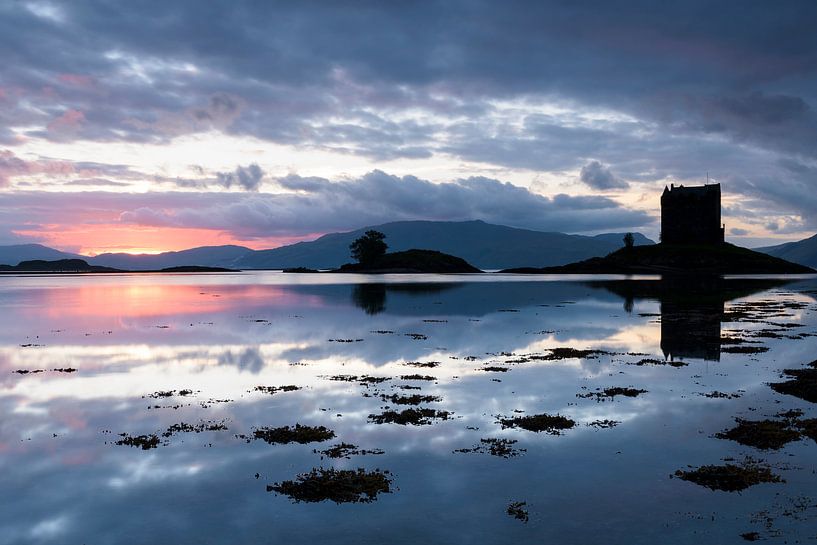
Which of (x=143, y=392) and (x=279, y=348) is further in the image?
(x=279, y=348)

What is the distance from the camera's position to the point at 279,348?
4725 cm

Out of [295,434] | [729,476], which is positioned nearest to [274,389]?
[295,434]

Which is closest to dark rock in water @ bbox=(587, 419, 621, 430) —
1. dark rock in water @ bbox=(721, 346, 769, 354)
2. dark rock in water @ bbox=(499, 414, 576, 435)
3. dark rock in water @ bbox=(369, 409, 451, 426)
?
dark rock in water @ bbox=(499, 414, 576, 435)

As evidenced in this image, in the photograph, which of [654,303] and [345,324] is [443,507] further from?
[654,303]

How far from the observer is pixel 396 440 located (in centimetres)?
2284

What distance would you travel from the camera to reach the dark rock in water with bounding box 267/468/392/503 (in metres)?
17.1

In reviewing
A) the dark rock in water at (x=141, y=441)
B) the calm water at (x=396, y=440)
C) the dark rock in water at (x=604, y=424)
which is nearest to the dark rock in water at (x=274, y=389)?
the calm water at (x=396, y=440)

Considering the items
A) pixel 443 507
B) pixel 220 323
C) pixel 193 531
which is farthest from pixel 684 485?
pixel 220 323

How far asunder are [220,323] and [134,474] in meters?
47.1

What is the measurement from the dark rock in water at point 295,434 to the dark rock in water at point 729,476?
1274cm

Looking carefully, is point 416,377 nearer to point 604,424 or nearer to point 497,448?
point 604,424

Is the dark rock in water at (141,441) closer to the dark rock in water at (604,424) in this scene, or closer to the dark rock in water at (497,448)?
the dark rock in water at (497,448)

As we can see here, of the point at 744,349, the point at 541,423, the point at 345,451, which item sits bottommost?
the point at 345,451

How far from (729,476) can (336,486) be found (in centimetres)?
1226
